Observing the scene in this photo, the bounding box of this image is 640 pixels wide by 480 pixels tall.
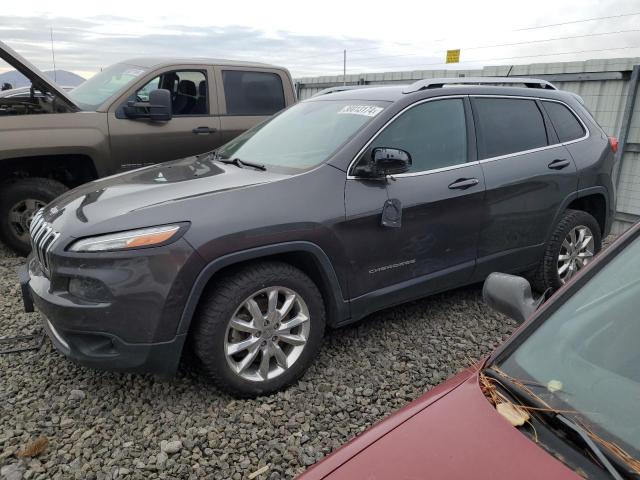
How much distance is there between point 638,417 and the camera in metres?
1.30

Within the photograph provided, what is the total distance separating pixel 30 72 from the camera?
4703 mm

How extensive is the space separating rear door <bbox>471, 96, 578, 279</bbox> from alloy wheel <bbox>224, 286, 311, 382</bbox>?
5.08 feet

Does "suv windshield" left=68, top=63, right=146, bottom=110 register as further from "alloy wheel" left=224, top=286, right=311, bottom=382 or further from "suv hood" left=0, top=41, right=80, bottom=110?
"alloy wheel" left=224, top=286, right=311, bottom=382

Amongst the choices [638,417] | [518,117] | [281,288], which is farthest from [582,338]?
[518,117]

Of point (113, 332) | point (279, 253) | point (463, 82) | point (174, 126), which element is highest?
point (463, 82)

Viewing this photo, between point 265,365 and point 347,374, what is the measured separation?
0.60 meters

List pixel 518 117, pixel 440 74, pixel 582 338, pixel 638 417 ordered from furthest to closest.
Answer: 1. pixel 440 74
2. pixel 518 117
3. pixel 582 338
4. pixel 638 417

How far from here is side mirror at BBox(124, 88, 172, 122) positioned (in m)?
5.07

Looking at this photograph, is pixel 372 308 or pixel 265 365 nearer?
pixel 265 365

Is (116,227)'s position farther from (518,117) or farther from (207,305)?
(518,117)

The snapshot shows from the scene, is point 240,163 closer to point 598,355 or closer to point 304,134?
point 304,134

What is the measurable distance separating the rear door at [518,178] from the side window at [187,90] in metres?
3.20

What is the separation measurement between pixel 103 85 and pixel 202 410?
4.28 metres

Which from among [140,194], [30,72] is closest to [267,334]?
[140,194]
